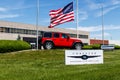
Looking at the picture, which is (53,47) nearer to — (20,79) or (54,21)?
(54,21)

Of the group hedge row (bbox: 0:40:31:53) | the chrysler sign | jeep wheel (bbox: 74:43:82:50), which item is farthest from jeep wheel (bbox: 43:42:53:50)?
the chrysler sign

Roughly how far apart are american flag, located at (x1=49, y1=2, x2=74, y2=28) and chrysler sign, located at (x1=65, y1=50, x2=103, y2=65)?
567 inches

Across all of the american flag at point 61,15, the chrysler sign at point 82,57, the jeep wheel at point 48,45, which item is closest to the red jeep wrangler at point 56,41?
the jeep wheel at point 48,45

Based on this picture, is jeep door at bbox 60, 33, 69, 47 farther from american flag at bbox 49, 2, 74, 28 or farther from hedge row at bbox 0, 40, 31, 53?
hedge row at bbox 0, 40, 31, 53

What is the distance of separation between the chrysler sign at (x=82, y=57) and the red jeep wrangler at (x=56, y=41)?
1200 centimetres

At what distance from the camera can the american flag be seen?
33531mm

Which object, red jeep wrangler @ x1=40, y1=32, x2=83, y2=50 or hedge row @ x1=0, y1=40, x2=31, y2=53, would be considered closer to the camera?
hedge row @ x1=0, y1=40, x2=31, y2=53

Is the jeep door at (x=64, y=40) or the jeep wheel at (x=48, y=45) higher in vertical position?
the jeep door at (x=64, y=40)

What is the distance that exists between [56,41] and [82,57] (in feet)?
41.5

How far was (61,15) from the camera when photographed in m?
33.9

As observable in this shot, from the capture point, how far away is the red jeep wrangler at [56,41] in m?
31.0

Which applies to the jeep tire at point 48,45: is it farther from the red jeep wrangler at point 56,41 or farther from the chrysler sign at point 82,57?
the chrysler sign at point 82,57

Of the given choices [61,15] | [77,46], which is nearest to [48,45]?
[77,46]

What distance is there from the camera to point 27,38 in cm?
7856
